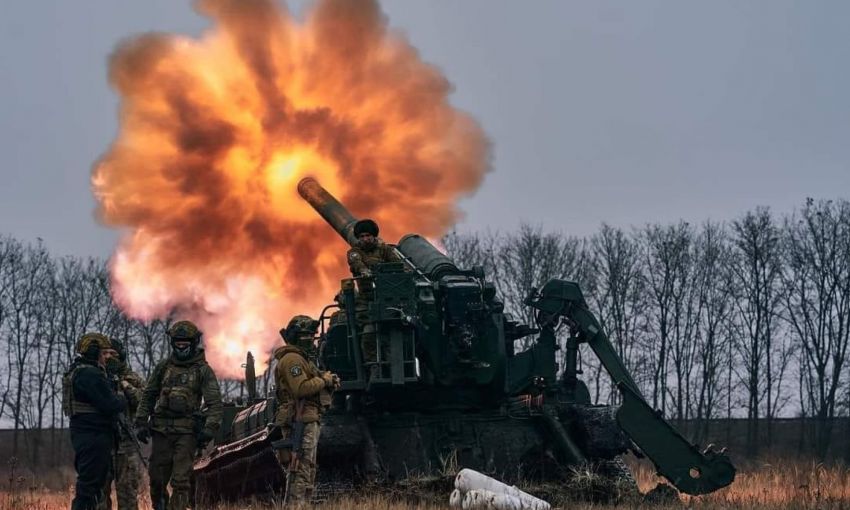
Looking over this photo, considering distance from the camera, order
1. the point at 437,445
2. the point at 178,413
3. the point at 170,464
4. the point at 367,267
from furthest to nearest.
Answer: the point at 367,267
the point at 437,445
the point at 170,464
the point at 178,413

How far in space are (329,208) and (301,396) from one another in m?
8.17

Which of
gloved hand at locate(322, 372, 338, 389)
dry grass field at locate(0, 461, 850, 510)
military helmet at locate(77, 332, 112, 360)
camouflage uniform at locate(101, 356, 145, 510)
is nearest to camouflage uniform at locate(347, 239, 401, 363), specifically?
gloved hand at locate(322, 372, 338, 389)

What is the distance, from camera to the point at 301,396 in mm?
15906

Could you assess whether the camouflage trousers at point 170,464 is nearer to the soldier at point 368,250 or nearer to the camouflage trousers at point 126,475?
the camouflage trousers at point 126,475

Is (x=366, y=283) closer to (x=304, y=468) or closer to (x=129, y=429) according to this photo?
(x=304, y=468)

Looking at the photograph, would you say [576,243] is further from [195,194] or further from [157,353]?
[195,194]

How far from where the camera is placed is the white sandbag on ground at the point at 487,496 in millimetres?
15602

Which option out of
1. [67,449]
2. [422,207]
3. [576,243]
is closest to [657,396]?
[576,243]

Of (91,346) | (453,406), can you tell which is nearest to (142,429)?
(91,346)

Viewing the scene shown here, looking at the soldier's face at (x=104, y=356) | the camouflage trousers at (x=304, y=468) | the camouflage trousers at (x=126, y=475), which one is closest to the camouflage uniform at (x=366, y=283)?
the camouflage trousers at (x=304, y=468)

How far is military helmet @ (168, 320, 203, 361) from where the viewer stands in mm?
16125

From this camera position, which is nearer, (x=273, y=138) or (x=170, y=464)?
(x=170, y=464)

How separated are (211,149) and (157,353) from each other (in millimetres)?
31586

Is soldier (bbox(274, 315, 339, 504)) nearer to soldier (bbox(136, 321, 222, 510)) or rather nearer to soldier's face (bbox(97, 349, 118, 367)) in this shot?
soldier (bbox(136, 321, 222, 510))
